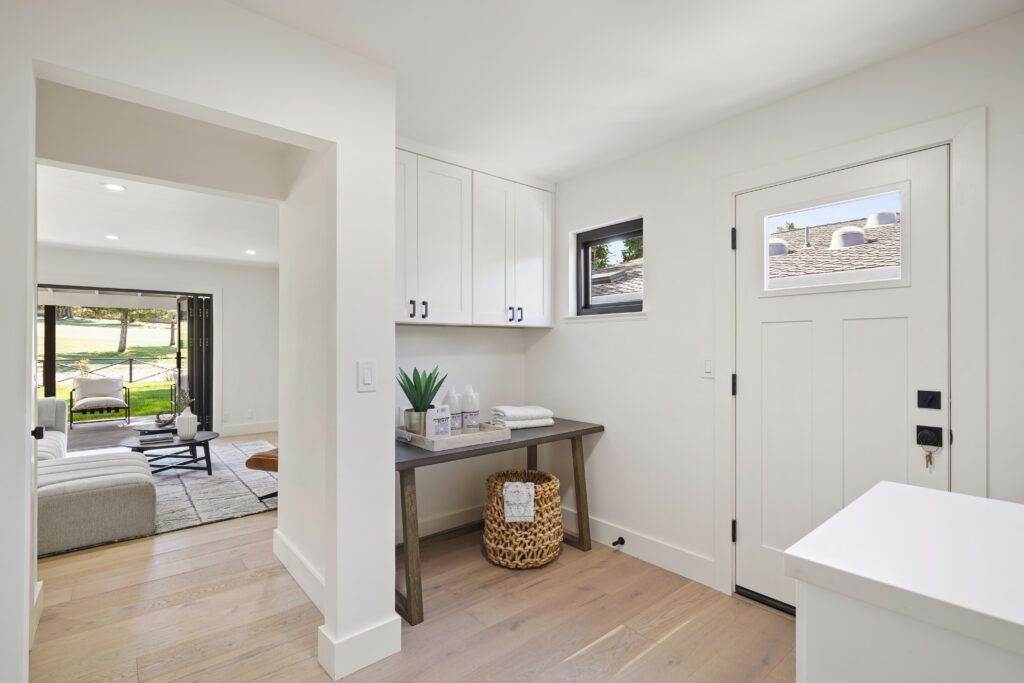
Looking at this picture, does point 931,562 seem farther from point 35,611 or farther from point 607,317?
point 35,611

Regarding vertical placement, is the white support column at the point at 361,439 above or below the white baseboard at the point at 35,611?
above

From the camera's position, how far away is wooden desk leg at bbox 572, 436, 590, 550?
9.87 ft

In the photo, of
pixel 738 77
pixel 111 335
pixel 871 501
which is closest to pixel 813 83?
pixel 738 77

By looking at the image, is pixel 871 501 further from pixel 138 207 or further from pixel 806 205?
pixel 138 207

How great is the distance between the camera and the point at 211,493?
164 inches

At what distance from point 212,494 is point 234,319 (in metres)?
3.51

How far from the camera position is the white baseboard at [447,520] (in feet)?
10.2

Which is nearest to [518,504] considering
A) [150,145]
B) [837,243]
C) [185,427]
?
[837,243]

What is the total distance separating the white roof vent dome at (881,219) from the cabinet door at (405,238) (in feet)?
6.88

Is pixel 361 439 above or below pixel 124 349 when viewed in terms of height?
Result: below

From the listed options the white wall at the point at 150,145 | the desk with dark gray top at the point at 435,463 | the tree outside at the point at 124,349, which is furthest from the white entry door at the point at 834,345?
the tree outside at the point at 124,349

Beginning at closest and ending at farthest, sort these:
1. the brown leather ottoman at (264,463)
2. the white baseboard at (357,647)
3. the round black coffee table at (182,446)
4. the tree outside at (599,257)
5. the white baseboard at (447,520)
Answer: the white baseboard at (357,647)
the white baseboard at (447,520)
the tree outside at (599,257)
the brown leather ottoman at (264,463)
the round black coffee table at (182,446)

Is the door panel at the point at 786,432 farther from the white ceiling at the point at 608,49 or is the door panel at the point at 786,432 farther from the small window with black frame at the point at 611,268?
the white ceiling at the point at 608,49

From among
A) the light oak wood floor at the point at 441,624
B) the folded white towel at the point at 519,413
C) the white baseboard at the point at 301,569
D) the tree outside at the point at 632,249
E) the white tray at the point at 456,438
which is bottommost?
the light oak wood floor at the point at 441,624
